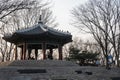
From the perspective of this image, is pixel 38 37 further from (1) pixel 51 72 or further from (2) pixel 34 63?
(1) pixel 51 72

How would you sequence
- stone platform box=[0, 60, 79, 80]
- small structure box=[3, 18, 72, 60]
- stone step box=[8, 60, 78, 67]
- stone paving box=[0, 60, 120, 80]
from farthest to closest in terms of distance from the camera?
small structure box=[3, 18, 72, 60]
stone step box=[8, 60, 78, 67]
stone paving box=[0, 60, 120, 80]
stone platform box=[0, 60, 79, 80]

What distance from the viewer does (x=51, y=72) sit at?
19047mm

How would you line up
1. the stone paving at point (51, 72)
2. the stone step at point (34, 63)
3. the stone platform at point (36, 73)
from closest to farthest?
the stone platform at point (36, 73) < the stone paving at point (51, 72) < the stone step at point (34, 63)

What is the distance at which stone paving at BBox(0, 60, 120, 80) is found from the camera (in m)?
17.4

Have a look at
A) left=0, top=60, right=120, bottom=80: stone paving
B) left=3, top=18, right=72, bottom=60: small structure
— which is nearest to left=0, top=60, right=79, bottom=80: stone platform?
left=0, top=60, right=120, bottom=80: stone paving

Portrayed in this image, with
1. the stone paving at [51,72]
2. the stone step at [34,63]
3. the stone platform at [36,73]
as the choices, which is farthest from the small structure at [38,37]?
the stone platform at [36,73]

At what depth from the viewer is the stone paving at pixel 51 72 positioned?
17.4m

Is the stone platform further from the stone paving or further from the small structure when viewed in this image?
the small structure

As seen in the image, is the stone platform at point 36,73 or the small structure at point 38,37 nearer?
the stone platform at point 36,73

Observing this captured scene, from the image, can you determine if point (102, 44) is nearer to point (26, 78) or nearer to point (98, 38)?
point (98, 38)

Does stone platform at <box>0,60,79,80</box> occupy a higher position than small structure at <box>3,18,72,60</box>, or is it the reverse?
small structure at <box>3,18,72,60</box>

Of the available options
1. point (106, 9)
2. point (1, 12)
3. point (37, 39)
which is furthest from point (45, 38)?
point (106, 9)

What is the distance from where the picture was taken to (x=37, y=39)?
25000 mm

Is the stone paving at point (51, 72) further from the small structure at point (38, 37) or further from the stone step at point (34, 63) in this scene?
the small structure at point (38, 37)
